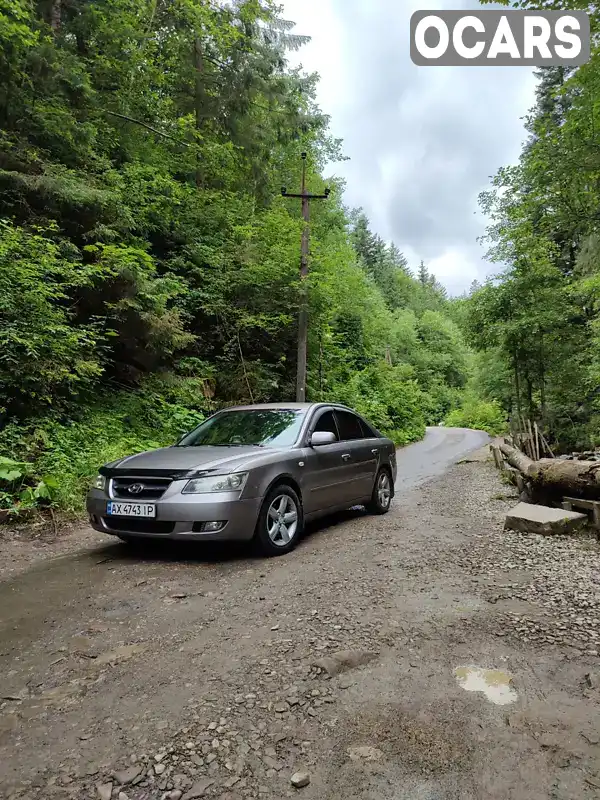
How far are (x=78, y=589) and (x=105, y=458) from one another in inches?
170

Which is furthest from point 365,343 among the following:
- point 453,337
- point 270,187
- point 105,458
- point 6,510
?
point 453,337

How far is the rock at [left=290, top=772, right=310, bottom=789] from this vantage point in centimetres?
192

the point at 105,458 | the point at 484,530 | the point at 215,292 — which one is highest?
the point at 215,292

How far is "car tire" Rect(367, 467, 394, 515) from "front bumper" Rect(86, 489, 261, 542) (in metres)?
3.07

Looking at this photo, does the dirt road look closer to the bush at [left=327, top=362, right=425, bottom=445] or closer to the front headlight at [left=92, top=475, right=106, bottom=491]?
the front headlight at [left=92, top=475, right=106, bottom=491]

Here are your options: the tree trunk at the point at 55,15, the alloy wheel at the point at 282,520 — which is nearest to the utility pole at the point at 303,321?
the tree trunk at the point at 55,15

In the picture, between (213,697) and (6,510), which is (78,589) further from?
(6,510)

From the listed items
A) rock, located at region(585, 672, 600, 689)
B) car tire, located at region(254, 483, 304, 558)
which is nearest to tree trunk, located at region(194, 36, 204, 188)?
A: car tire, located at region(254, 483, 304, 558)

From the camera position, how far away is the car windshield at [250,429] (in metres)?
6.09

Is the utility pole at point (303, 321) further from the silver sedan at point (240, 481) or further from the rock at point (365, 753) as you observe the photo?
the rock at point (365, 753)

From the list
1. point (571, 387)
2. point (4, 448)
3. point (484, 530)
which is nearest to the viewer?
point (484, 530)

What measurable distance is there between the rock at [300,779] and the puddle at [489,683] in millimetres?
1032

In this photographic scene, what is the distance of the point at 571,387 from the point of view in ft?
58.4

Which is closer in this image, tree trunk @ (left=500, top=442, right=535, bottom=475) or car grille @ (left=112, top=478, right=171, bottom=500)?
car grille @ (left=112, top=478, right=171, bottom=500)
